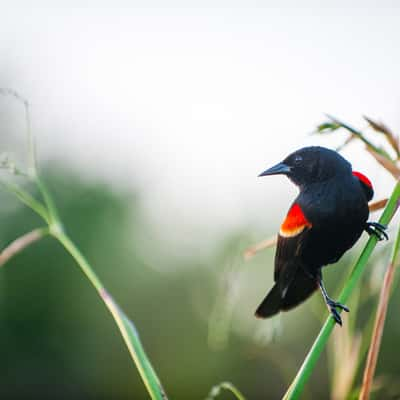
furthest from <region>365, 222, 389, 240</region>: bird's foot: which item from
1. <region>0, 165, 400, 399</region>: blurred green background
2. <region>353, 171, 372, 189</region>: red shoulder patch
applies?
<region>0, 165, 400, 399</region>: blurred green background

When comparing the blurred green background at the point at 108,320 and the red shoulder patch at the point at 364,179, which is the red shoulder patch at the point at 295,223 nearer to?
the red shoulder patch at the point at 364,179

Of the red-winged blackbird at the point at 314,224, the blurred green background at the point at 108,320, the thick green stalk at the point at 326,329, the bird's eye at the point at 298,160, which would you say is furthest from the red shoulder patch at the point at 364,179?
the blurred green background at the point at 108,320

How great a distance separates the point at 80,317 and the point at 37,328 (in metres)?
A: 1.09

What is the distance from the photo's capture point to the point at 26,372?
17.6m

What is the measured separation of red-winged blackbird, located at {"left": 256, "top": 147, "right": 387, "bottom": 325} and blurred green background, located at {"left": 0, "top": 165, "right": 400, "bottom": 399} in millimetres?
11807

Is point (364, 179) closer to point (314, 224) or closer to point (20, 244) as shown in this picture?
point (314, 224)

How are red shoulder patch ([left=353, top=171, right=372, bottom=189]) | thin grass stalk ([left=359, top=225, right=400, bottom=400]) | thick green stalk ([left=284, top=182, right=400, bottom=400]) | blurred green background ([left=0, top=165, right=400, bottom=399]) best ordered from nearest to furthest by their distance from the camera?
thick green stalk ([left=284, top=182, right=400, bottom=400]) < thin grass stalk ([left=359, top=225, right=400, bottom=400]) < red shoulder patch ([left=353, top=171, right=372, bottom=189]) < blurred green background ([left=0, top=165, right=400, bottom=399])

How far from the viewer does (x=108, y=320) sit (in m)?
16.8

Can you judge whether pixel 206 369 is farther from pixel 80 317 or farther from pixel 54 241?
pixel 54 241

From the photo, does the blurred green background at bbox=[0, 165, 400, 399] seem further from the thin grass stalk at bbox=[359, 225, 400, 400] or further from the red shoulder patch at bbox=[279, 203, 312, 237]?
the thin grass stalk at bbox=[359, 225, 400, 400]

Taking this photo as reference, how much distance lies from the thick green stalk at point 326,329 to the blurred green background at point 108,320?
40.0 feet

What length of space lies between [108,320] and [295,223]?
51.7ft

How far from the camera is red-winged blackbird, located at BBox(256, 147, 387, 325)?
56.5 inches

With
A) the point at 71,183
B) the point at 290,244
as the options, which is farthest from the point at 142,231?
the point at 290,244
